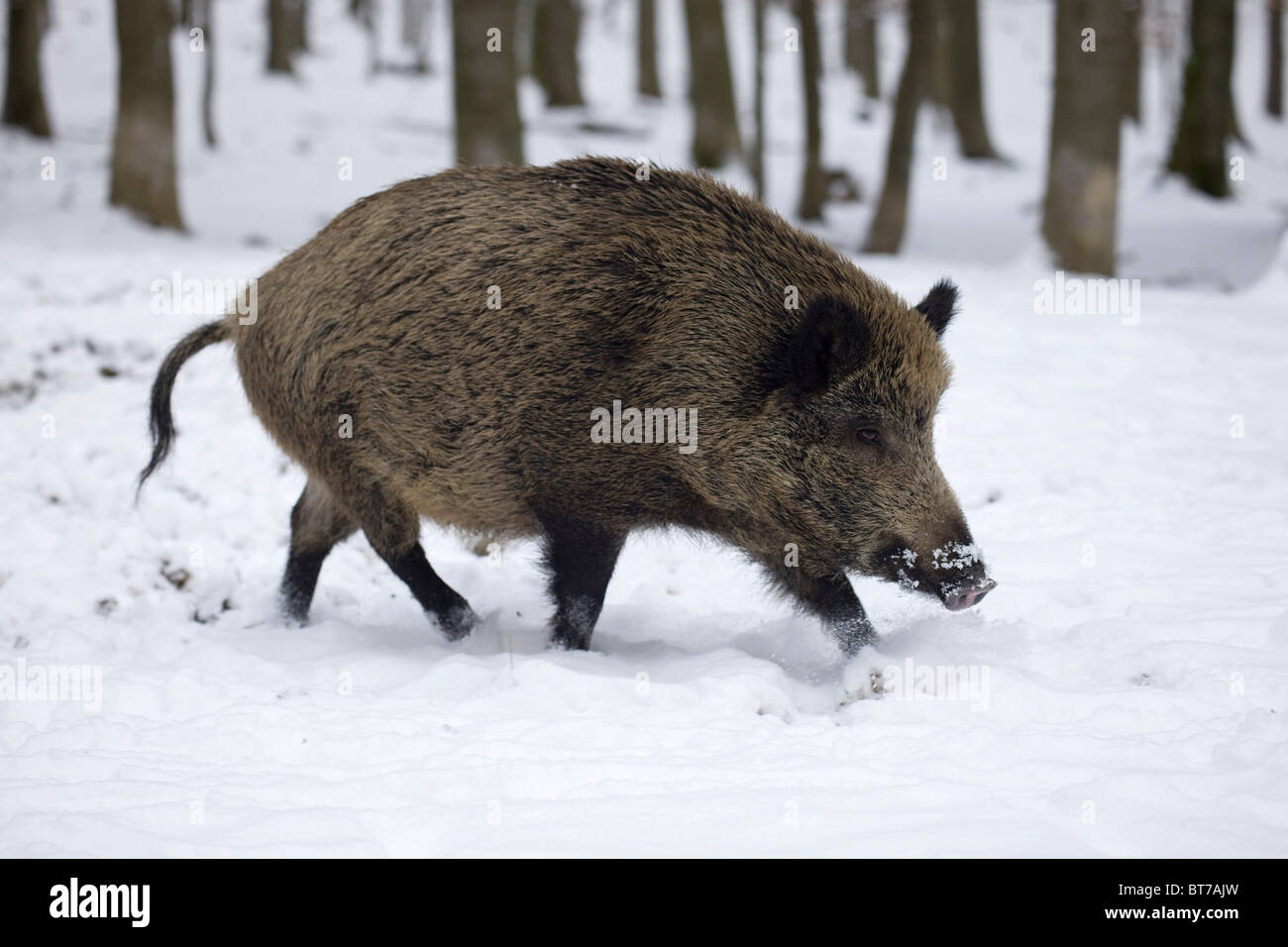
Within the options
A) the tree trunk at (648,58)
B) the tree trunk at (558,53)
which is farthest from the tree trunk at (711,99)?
the tree trunk at (648,58)

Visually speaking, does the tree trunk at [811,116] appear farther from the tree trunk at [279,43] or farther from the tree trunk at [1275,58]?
the tree trunk at [279,43]

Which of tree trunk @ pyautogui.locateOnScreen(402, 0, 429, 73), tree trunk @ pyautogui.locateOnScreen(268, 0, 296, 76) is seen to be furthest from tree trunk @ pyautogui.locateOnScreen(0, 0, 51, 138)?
tree trunk @ pyautogui.locateOnScreen(402, 0, 429, 73)

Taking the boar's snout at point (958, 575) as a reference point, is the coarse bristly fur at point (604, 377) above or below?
above

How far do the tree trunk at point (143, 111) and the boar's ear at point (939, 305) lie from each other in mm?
8795

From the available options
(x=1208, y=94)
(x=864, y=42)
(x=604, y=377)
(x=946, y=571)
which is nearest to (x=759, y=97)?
(x=1208, y=94)

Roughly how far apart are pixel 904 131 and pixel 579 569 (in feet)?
31.7

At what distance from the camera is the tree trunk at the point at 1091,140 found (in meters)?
10.4

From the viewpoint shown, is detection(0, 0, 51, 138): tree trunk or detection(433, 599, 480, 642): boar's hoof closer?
detection(433, 599, 480, 642): boar's hoof

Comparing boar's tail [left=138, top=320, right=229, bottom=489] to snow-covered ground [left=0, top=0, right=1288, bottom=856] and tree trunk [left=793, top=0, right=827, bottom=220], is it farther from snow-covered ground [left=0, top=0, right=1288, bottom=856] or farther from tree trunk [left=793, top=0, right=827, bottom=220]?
tree trunk [left=793, top=0, right=827, bottom=220]

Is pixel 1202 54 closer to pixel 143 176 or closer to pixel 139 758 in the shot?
pixel 143 176

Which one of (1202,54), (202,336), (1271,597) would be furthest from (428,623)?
(1202,54)

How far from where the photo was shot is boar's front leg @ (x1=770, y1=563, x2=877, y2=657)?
4395 mm

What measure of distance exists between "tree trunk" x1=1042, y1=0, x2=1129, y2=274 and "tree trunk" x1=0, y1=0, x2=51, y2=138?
13184 millimetres

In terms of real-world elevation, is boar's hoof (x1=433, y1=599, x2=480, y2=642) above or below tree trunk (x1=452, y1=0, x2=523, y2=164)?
below
